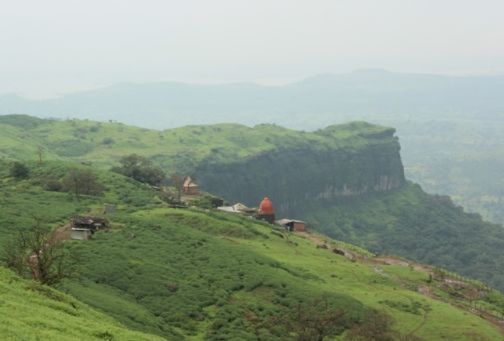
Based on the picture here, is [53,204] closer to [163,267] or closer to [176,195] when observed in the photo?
[163,267]

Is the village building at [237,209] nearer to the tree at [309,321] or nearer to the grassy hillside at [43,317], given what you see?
the tree at [309,321]

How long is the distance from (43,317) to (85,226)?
4357 cm

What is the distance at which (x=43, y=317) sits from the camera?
29.3m

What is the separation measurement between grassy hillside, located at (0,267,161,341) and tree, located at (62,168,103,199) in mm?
61530

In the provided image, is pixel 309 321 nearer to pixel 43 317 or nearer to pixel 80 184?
pixel 43 317

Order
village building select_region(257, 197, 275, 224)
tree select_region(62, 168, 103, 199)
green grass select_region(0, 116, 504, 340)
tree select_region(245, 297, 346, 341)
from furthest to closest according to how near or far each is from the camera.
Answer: village building select_region(257, 197, 275, 224), tree select_region(62, 168, 103, 199), green grass select_region(0, 116, 504, 340), tree select_region(245, 297, 346, 341)

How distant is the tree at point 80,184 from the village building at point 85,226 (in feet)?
73.0

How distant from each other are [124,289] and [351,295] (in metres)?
25.2

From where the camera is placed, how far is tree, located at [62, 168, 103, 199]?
9694 cm

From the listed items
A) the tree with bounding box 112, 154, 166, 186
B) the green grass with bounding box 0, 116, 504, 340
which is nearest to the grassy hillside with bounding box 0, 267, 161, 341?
the green grass with bounding box 0, 116, 504, 340

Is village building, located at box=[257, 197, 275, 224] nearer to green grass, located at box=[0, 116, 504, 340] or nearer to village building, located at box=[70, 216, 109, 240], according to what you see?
green grass, located at box=[0, 116, 504, 340]

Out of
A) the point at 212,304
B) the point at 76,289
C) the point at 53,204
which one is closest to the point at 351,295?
the point at 212,304

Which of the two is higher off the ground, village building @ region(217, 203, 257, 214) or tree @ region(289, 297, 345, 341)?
tree @ region(289, 297, 345, 341)

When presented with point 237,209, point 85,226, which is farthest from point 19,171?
point 237,209
